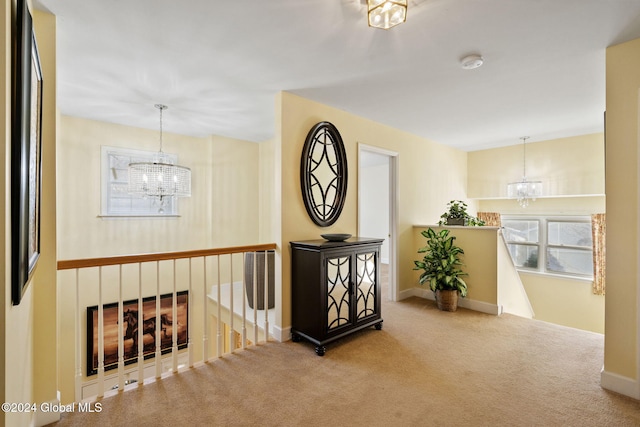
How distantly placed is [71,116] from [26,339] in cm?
314

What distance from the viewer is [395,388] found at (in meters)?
2.09

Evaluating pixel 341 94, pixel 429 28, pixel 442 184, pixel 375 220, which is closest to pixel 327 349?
pixel 341 94

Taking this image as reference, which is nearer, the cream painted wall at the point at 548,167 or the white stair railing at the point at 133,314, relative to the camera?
the white stair railing at the point at 133,314

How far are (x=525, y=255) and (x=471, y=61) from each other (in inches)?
184

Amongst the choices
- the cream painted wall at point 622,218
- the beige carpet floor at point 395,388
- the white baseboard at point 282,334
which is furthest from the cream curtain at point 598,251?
the white baseboard at point 282,334

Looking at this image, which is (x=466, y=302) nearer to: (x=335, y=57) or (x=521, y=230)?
(x=521, y=230)

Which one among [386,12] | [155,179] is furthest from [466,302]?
[155,179]

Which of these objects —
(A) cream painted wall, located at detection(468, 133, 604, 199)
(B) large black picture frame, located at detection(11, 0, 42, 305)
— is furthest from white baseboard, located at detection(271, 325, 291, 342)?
(A) cream painted wall, located at detection(468, 133, 604, 199)

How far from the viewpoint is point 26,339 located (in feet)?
4.72

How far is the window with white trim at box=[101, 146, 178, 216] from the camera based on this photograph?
3787mm

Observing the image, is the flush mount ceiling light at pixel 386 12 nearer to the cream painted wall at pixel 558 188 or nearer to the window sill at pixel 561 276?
the cream painted wall at pixel 558 188

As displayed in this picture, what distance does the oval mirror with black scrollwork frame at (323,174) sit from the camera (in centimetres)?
305

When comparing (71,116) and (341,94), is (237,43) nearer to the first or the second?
(341,94)

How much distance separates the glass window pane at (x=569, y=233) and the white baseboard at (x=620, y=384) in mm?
3717
